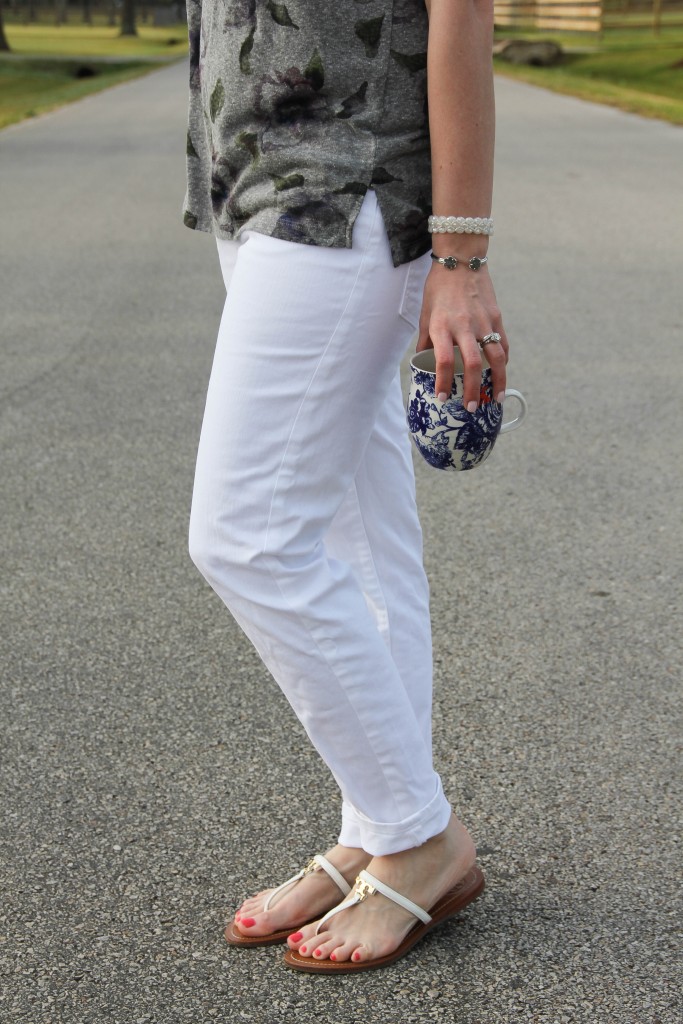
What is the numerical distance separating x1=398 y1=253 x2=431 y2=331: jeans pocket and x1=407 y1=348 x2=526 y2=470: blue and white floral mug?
7 centimetres

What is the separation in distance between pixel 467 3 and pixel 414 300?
1.22 ft

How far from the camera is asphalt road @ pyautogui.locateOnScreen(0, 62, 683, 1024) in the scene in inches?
77.7

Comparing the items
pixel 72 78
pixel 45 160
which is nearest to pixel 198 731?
pixel 45 160

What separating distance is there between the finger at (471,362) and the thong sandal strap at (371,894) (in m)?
0.77

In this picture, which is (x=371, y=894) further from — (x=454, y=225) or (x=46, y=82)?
(x=46, y=82)

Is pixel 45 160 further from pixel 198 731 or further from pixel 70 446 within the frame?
pixel 198 731

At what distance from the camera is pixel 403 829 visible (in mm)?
1937

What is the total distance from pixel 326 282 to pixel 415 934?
1.02 m

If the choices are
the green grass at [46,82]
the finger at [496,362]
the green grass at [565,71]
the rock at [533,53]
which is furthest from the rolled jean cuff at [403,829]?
the rock at [533,53]

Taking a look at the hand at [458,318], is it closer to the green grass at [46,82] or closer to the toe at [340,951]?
the toe at [340,951]

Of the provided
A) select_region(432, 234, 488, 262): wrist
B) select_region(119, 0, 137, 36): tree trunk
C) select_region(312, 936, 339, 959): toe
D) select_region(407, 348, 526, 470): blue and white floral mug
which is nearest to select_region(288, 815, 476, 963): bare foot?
select_region(312, 936, 339, 959): toe

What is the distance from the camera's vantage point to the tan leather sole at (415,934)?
195 cm

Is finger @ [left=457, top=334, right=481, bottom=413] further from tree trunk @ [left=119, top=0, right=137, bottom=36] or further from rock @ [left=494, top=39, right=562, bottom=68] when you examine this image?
tree trunk @ [left=119, top=0, right=137, bottom=36]

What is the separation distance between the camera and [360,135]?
64.8 inches
